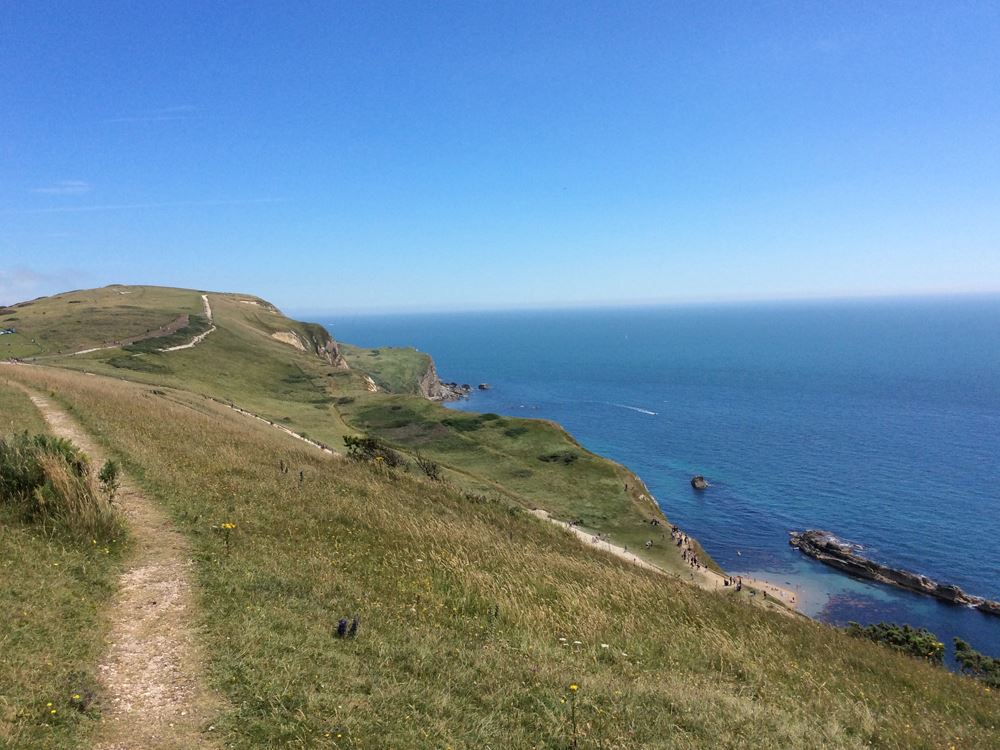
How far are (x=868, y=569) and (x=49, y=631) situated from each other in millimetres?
73696

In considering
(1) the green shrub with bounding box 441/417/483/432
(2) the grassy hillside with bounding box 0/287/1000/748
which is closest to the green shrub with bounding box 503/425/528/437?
(1) the green shrub with bounding box 441/417/483/432

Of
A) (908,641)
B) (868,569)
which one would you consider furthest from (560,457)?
(908,641)

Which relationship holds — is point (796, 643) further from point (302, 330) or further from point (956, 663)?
point (302, 330)

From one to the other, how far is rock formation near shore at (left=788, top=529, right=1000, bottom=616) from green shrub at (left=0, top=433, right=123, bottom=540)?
7099 cm

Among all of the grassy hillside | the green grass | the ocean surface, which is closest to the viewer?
the grassy hillside

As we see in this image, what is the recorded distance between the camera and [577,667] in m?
10.5

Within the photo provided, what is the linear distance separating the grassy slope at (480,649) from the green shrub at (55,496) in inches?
79.6

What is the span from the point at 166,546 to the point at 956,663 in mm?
56566

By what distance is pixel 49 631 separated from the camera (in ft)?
29.0

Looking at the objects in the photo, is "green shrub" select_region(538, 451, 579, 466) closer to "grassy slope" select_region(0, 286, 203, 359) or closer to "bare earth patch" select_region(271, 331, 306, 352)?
"grassy slope" select_region(0, 286, 203, 359)

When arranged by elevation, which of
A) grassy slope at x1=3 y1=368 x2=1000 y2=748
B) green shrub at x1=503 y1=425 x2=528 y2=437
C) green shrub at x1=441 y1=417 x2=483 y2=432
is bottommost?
green shrub at x1=503 y1=425 x2=528 y2=437

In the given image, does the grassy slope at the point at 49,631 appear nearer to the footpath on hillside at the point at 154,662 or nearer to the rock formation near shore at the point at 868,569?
the footpath on hillside at the point at 154,662

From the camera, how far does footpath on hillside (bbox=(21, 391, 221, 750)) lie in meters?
7.13

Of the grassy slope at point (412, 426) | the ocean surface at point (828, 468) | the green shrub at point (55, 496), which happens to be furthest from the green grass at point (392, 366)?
the green shrub at point (55, 496)
